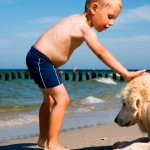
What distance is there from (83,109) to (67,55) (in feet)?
23.4

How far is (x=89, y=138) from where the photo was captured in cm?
675

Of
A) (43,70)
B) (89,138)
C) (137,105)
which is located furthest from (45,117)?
(137,105)

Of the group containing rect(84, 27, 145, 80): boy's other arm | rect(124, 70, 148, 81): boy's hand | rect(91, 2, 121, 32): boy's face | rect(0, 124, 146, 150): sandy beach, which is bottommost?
rect(0, 124, 146, 150): sandy beach

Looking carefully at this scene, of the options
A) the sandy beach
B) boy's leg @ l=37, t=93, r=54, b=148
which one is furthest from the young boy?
the sandy beach

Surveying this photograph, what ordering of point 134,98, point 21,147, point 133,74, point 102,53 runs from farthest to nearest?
point 21,147
point 102,53
point 133,74
point 134,98

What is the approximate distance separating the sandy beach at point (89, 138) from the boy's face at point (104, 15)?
1.64 metres

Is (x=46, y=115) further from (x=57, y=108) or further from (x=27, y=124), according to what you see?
(x=27, y=124)

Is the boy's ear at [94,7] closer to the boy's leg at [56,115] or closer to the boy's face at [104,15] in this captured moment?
the boy's face at [104,15]

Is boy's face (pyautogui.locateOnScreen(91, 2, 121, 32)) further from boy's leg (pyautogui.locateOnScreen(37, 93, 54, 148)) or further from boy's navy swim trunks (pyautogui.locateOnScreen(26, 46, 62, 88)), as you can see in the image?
boy's leg (pyautogui.locateOnScreen(37, 93, 54, 148))

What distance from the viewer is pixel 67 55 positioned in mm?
5164

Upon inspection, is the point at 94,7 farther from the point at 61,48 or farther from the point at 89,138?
the point at 89,138

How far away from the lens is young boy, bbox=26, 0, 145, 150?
4.95 m

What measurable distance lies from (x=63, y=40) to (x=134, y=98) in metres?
1.27

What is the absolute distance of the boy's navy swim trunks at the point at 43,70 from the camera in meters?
5.04
